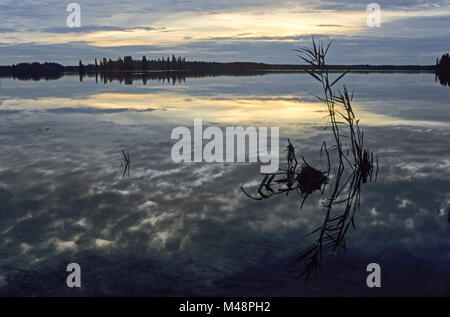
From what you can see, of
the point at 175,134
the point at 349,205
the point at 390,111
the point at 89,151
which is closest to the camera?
the point at 349,205

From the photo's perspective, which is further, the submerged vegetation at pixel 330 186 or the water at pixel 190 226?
the submerged vegetation at pixel 330 186

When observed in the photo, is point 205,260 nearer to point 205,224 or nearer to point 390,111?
point 205,224

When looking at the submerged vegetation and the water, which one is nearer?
the water

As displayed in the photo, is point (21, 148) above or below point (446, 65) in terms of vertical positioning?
below

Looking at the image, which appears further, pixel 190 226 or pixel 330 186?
pixel 330 186

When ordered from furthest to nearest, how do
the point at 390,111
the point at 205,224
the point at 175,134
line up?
the point at 390,111
the point at 175,134
the point at 205,224

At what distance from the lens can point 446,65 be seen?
123m

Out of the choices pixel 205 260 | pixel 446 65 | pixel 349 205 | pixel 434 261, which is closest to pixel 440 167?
pixel 349 205
